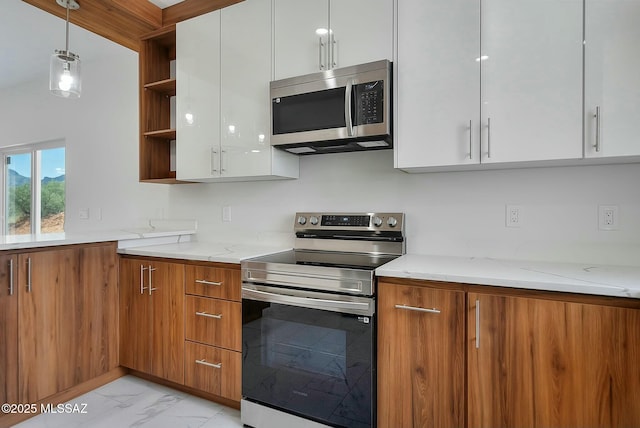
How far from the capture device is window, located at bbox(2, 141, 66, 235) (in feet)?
12.9

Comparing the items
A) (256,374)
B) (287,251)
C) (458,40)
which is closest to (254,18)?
(458,40)

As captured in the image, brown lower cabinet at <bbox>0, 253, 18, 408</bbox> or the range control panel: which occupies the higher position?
the range control panel

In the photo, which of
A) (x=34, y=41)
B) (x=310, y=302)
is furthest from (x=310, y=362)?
(x=34, y=41)

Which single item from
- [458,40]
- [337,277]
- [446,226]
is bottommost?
[337,277]

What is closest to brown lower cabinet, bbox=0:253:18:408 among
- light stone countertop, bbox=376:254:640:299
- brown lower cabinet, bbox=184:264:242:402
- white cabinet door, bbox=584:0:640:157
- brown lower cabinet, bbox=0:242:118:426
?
brown lower cabinet, bbox=0:242:118:426

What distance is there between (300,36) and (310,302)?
1.53 meters

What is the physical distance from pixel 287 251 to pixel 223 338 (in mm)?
654

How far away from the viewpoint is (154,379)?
7.63 ft

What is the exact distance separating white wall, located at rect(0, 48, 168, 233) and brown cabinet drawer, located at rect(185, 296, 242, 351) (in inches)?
51.6

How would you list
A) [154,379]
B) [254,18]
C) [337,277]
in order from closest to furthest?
[337,277] < [254,18] < [154,379]

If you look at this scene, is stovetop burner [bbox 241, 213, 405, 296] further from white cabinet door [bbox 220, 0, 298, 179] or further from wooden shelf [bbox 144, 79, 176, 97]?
wooden shelf [bbox 144, 79, 176, 97]

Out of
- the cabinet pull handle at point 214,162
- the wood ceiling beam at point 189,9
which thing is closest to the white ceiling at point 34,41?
the wood ceiling beam at point 189,9

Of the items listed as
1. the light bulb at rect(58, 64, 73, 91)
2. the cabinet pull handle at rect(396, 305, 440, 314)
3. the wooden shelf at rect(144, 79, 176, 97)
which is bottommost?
the cabinet pull handle at rect(396, 305, 440, 314)

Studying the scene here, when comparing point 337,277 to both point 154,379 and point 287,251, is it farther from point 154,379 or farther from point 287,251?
point 154,379
